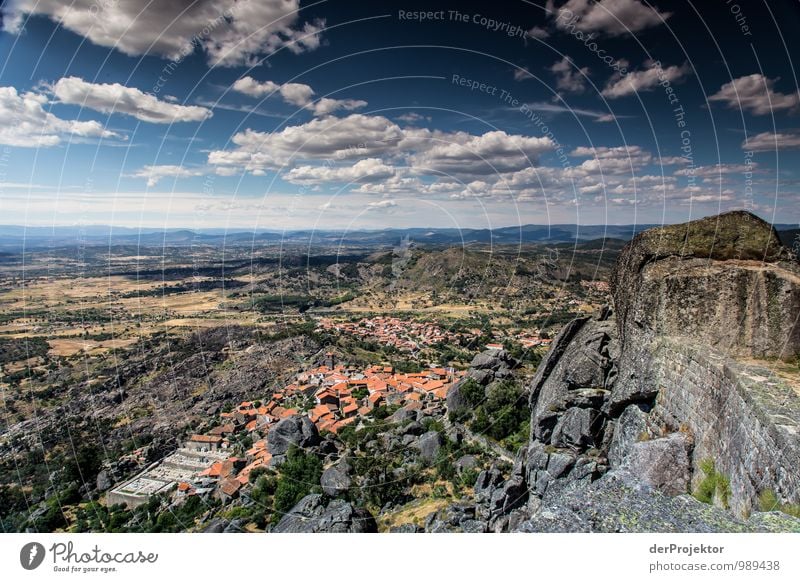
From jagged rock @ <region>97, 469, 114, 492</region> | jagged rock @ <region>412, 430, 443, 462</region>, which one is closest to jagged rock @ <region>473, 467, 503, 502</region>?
jagged rock @ <region>412, 430, 443, 462</region>

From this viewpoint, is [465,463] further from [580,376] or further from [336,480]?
[580,376]

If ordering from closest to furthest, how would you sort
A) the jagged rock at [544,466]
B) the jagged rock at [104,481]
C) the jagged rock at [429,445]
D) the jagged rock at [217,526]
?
the jagged rock at [544,466] < the jagged rock at [217,526] < the jagged rock at [429,445] < the jagged rock at [104,481]

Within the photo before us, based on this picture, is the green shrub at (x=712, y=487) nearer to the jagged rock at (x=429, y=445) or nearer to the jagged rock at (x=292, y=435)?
the jagged rock at (x=429, y=445)

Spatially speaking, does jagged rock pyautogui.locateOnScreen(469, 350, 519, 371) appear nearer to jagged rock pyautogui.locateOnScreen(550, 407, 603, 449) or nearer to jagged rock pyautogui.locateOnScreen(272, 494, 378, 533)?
jagged rock pyautogui.locateOnScreen(272, 494, 378, 533)

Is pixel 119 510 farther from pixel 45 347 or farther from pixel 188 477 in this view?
pixel 45 347

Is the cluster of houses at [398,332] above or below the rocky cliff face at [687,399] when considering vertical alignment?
below

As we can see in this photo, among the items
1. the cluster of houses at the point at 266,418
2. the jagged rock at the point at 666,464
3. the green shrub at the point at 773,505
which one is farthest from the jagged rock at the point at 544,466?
the cluster of houses at the point at 266,418

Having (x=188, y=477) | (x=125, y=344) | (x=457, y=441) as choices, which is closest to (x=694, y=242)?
(x=457, y=441)
